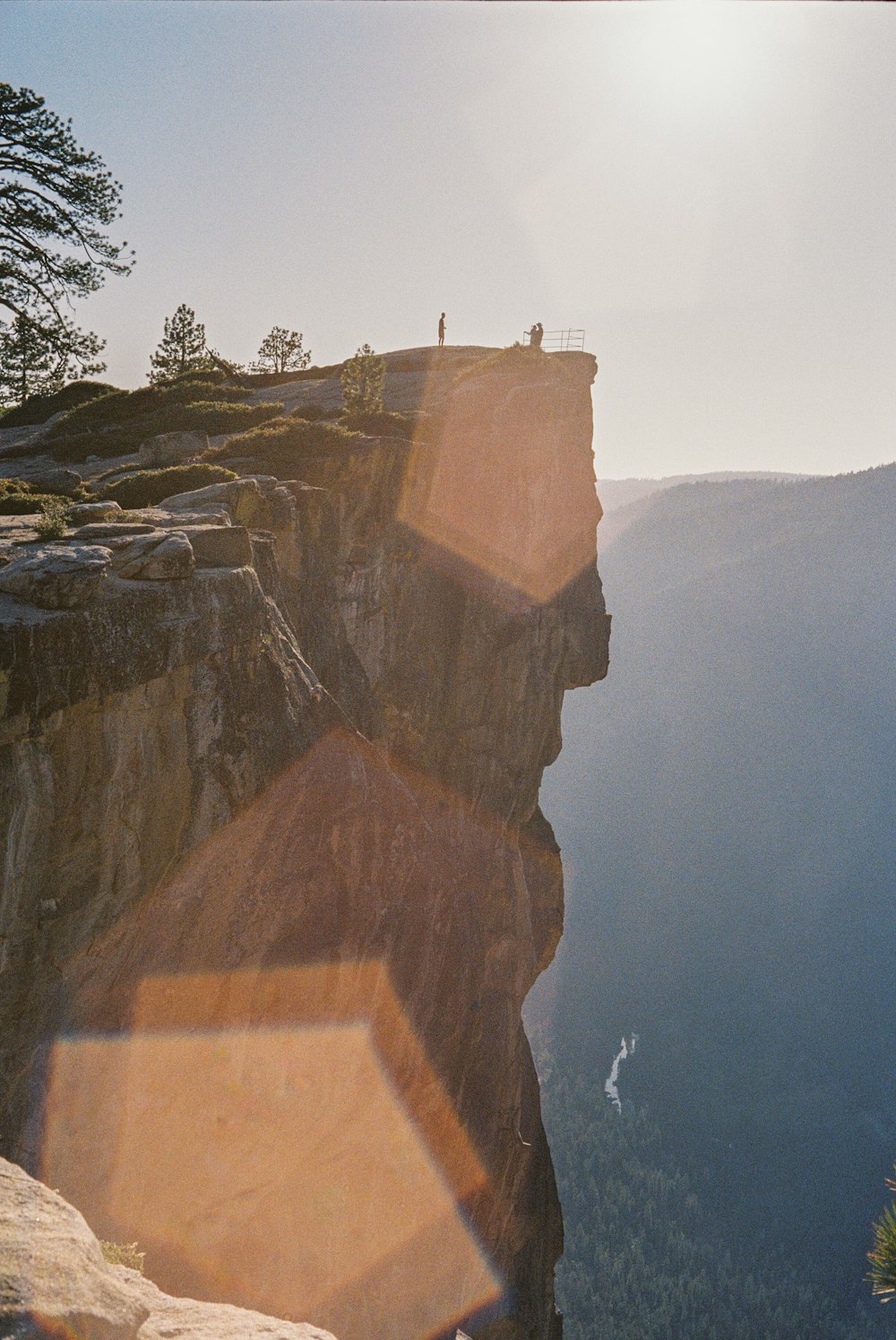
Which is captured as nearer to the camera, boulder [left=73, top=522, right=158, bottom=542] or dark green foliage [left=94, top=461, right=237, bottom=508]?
boulder [left=73, top=522, right=158, bottom=542]

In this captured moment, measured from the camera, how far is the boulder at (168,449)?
3080cm

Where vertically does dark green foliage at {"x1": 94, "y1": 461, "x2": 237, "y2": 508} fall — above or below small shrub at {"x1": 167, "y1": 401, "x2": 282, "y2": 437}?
below

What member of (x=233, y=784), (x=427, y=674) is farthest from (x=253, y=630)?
(x=427, y=674)

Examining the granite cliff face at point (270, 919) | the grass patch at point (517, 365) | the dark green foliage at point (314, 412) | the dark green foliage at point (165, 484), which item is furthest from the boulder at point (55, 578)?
the grass patch at point (517, 365)

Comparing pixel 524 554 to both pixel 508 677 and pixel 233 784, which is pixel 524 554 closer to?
pixel 508 677

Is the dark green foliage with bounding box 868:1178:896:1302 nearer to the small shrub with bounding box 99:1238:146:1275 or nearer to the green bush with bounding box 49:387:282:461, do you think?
the small shrub with bounding box 99:1238:146:1275

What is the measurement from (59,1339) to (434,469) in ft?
96.6

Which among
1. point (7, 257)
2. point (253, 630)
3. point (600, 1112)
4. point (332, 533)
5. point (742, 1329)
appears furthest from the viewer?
point (600, 1112)

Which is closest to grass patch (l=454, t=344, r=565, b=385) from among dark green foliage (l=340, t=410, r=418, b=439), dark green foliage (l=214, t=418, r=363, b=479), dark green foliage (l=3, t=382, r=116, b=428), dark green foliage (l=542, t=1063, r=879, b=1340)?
dark green foliage (l=340, t=410, r=418, b=439)

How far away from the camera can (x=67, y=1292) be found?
6.66m

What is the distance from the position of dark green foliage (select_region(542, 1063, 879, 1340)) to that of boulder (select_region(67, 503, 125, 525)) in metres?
127

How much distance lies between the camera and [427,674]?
3353 cm

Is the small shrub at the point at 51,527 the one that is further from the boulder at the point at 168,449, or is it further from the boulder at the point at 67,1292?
the boulder at the point at 168,449

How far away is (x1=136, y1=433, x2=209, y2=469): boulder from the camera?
101ft
